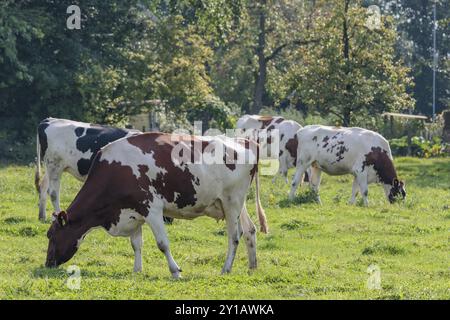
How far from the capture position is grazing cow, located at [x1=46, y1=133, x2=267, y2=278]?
13.2 m

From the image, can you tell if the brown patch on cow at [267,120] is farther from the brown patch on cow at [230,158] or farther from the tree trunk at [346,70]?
the brown patch on cow at [230,158]

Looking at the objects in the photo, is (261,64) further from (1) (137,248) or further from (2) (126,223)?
(2) (126,223)

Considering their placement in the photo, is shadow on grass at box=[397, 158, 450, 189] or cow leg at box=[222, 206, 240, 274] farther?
shadow on grass at box=[397, 158, 450, 189]

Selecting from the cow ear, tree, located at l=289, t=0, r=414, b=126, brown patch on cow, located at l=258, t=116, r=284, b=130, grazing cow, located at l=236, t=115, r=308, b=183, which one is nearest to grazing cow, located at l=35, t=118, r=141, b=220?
the cow ear

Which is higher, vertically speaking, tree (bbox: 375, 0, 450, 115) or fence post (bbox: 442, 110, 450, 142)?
tree (bbox: 375, 0, 450, 115)

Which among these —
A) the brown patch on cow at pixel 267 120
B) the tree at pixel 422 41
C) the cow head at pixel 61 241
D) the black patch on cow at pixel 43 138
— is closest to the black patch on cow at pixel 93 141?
the black patch on cow at pixel 43 138

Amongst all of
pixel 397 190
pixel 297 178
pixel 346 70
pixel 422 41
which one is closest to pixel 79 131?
pixel 297 178

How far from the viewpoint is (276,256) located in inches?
605

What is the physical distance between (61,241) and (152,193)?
146 centimetres

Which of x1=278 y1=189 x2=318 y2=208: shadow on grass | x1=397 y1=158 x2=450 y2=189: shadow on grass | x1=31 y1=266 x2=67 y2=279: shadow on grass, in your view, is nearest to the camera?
x1=31 y1=266 x2=67 y2=279: shadow on grass

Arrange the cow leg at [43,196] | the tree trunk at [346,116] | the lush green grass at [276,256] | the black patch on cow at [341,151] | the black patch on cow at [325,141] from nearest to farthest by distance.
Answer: the lush green grass at [276,256] → the cow leg at [43,196] → the black patch on cow at [341,151] → the black patch on cow at [325,141] → the tree trunk at [346,116]

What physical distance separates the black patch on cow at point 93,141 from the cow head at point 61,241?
4.99 meters

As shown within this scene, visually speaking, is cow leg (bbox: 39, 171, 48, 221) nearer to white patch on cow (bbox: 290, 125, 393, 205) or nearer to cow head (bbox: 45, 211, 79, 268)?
cow head (bbox: 45, 211, 79, 268)

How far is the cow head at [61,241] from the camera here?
13.4 metres
